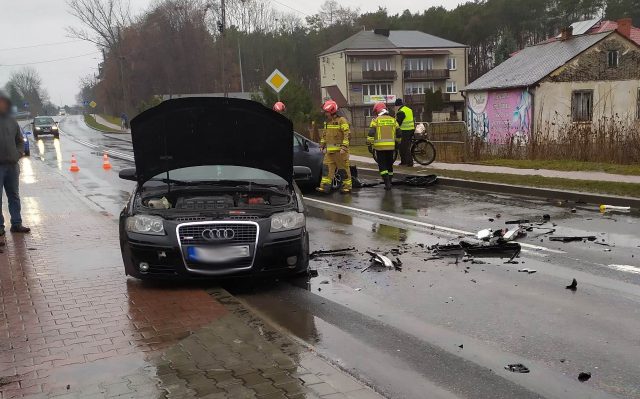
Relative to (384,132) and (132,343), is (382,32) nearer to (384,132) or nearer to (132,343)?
A: (384,132)

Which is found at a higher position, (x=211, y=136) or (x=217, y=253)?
→ (x=211, y=136)

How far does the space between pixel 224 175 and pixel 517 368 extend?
3909mm

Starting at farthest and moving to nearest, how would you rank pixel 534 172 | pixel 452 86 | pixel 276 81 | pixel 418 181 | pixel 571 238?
pixel 452 86
pixel 276 81
pixel 534 172
pixel 418 181
pixel 571 238

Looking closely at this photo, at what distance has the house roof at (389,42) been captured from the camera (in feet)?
244

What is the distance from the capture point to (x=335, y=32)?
95.0 meters

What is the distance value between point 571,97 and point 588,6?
5700 cm

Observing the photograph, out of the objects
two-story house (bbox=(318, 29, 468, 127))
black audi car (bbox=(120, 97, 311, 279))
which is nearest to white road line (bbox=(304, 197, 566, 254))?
black audi car (bbox=(120, 97, 311, 279))

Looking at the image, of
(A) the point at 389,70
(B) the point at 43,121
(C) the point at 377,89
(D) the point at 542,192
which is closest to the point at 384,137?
(D) the point at 542,192

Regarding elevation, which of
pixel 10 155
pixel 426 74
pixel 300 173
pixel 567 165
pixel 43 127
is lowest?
pixel 567 165

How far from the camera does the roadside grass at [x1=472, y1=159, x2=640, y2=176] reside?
1386cm

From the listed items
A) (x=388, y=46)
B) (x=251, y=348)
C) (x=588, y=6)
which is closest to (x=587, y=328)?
(x=251, y=348)

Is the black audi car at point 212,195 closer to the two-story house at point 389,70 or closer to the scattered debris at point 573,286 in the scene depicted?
the scattered debris at point 573,286

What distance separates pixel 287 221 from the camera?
19.9 feet

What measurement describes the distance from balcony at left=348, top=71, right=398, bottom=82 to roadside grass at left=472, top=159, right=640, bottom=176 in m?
57.9
